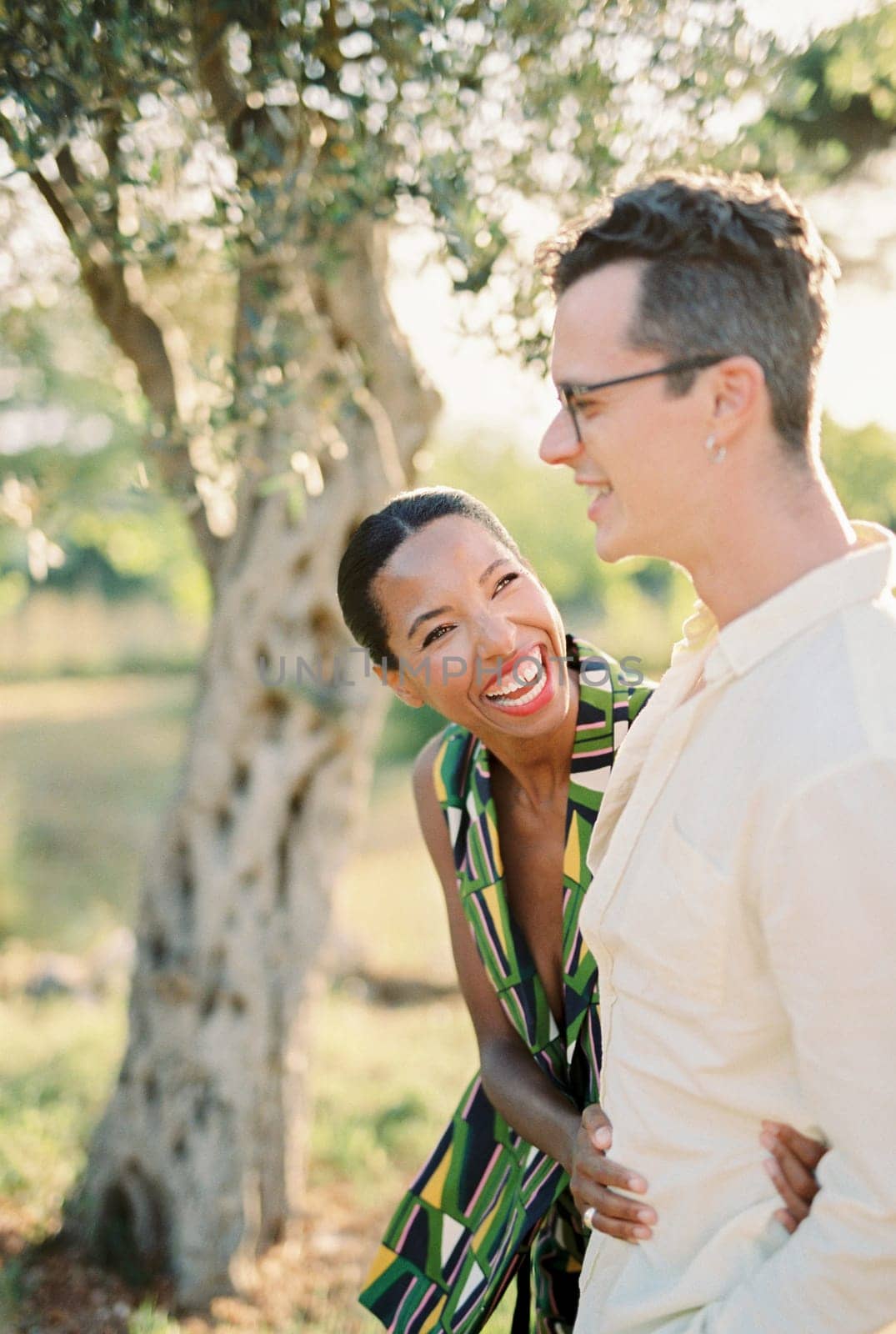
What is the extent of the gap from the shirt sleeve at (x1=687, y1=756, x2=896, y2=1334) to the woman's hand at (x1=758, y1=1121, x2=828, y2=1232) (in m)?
0.09

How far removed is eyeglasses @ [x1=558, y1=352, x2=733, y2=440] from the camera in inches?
60.9

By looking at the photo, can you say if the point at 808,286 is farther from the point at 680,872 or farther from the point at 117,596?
the point at 117,596

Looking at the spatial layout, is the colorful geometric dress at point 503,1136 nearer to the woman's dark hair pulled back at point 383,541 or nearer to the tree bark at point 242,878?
the woman's dark hair pulled back at point 383,541

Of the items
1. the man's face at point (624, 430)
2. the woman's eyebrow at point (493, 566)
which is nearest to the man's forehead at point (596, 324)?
the man's face at point (624, 430)

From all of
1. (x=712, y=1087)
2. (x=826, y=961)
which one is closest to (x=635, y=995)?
(x=712, y=1087)

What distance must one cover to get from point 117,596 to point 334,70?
34.5m

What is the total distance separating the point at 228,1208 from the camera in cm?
397

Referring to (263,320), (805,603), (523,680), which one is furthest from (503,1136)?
(263,320)

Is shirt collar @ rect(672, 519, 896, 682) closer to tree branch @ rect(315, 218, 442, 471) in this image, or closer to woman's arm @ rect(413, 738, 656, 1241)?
woman's arm @ rect(413, 738, 656, 1241)

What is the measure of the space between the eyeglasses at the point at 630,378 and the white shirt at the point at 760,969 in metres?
0.31

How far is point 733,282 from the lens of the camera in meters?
1.56

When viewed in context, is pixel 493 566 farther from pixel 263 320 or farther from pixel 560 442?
pixel 263 320

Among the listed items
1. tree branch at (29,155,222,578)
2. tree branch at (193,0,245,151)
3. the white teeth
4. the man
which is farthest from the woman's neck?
tree branch at (193,0,245,151)

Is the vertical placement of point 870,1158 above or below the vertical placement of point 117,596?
below
